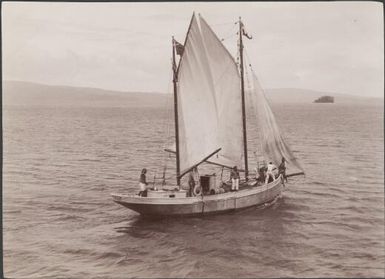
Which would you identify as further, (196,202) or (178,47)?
(196,202)

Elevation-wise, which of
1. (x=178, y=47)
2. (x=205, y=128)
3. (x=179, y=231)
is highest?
(x=178, y=47)

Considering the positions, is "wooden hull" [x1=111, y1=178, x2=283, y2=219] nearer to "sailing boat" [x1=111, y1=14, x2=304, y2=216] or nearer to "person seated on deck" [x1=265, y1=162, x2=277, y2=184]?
"sailing boat" [x1=111, y1=14, x2=304, y2=216]

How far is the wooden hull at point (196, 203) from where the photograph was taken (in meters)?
22.1

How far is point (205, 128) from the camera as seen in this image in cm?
2336

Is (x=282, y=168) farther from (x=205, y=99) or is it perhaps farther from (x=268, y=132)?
(x=205, y=99)

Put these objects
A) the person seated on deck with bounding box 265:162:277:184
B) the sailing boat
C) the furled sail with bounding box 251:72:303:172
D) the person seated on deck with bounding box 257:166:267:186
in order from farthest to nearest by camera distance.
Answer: the furled sail with bounding box 251:72:303:172 < the person seated on deck with bounding box 257:166:267:186 < the person seated on deck with bounding box 265:162:277:184 < the sailing boat

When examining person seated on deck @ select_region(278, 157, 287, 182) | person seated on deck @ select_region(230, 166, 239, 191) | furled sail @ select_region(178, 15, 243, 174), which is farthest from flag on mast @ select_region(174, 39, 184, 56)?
person seated on deck @ select_region(278, 157, 287, 182)

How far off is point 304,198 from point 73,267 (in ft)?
47.6

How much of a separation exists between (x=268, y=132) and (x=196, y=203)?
268 inches

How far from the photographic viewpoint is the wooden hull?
72.4 ft

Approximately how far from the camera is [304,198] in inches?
1077

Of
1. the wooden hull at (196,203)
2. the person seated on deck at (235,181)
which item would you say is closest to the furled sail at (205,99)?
the person seated on deck at (235,181)

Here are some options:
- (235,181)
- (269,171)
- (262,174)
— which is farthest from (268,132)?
(235,181)

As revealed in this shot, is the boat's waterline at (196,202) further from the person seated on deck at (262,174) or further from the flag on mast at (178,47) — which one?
the flag on mast at (178,47)
